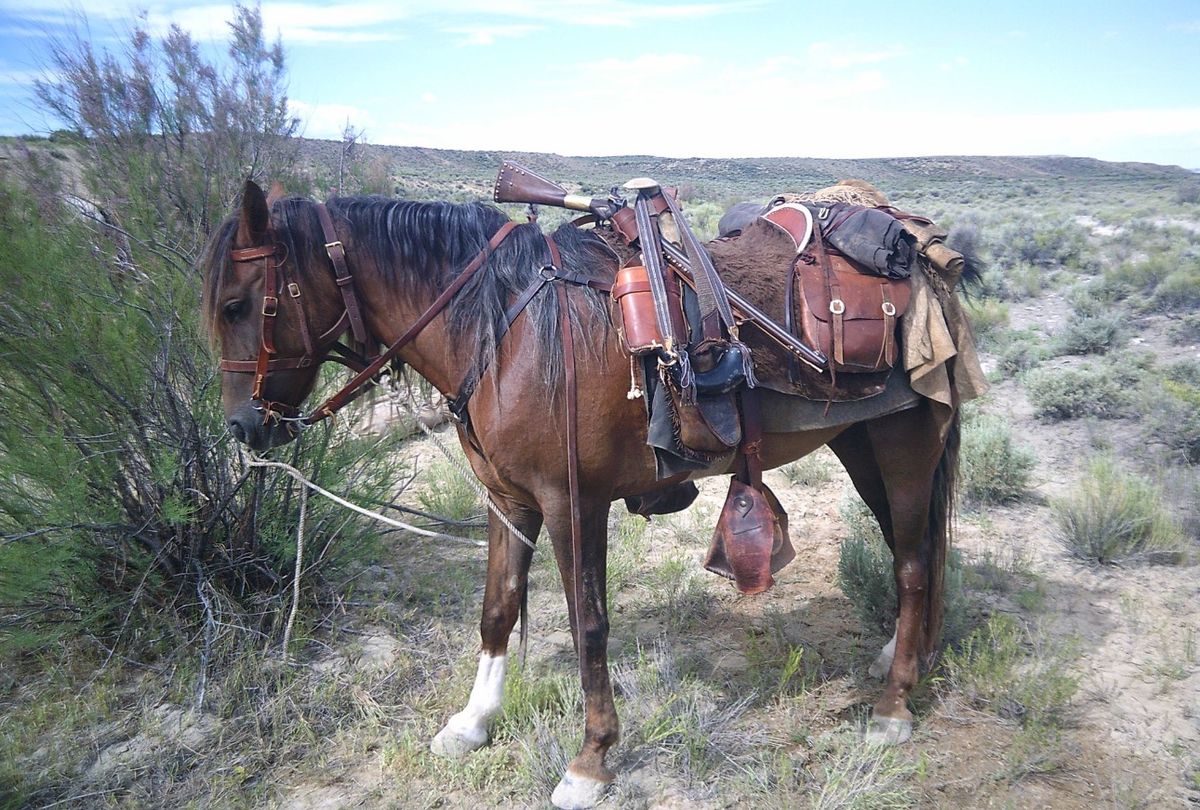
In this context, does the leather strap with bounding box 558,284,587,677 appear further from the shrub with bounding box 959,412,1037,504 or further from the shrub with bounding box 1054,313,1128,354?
the shrub with bounding box 1054,313,1128,354

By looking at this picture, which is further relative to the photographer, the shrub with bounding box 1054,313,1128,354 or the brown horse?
the shrub with bounding box 1054,313,1128,354

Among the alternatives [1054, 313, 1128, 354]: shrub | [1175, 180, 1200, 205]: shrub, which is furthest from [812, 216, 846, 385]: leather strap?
[1175, 180, 1200, 205]: shrub

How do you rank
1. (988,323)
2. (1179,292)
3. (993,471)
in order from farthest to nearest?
(1179,292) → (988,323) → (993,471)

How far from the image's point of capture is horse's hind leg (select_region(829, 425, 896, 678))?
335 centimetres

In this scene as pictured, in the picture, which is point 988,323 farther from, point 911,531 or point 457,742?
point 457,742

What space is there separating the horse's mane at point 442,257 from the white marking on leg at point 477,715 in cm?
136

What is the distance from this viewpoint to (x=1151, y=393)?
6.41 m

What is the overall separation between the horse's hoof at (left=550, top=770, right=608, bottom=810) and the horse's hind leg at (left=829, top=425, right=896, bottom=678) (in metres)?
1.50

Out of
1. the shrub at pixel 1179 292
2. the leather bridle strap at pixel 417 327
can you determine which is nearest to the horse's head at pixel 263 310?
the leather bridle strap at pixel 417 327

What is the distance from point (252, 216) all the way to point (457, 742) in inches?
82.9

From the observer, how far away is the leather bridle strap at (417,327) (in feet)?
8.25

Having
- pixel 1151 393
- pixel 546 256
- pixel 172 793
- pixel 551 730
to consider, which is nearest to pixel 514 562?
pixel 551 730

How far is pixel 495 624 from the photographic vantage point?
9.88 feet

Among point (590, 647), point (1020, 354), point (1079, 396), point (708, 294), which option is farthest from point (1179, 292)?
point (590, 647)
